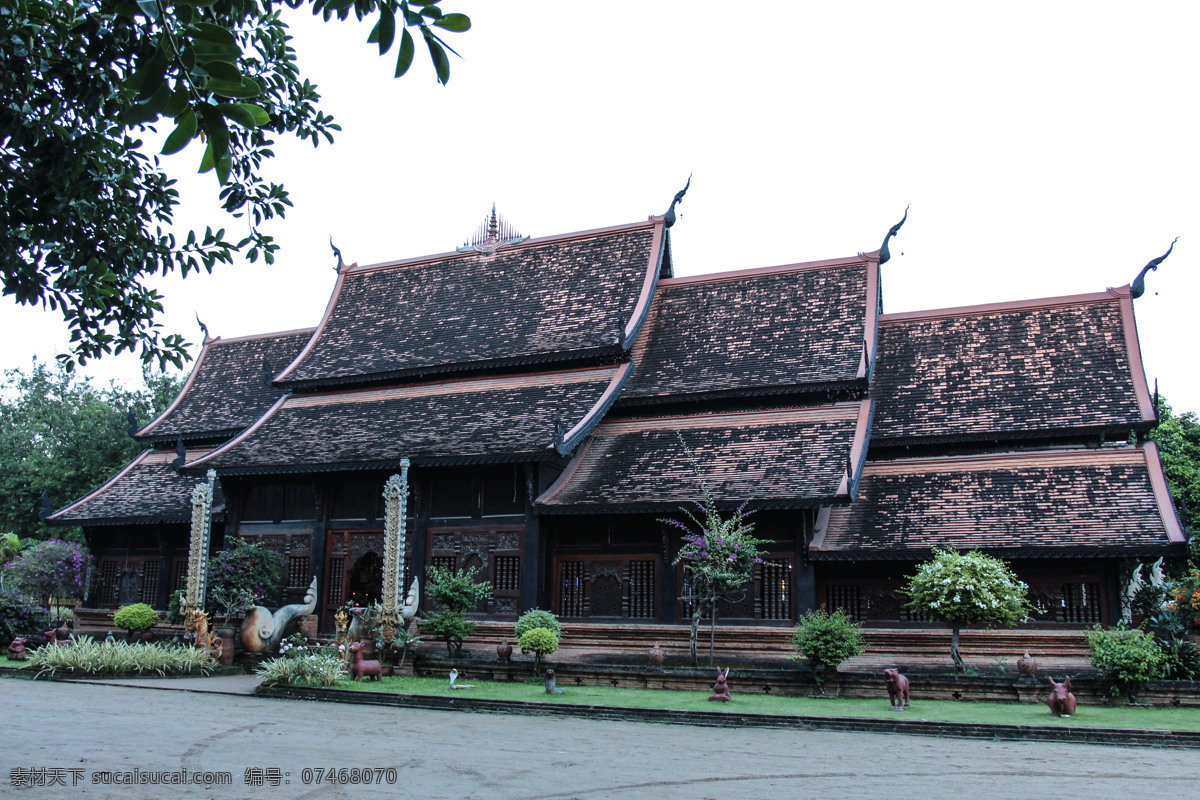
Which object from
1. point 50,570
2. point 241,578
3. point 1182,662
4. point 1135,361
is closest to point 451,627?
point 241,578

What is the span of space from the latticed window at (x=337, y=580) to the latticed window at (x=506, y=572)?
3586 millimetres

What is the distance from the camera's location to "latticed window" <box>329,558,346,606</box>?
65.1 ft

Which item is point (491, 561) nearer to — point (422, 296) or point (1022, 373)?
point (422, 296)

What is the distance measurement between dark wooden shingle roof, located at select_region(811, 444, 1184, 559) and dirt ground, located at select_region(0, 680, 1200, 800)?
5.61 meters

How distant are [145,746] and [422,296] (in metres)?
16.8

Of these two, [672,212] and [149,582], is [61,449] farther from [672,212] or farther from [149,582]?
[672,212]

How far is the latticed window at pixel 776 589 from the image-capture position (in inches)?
664

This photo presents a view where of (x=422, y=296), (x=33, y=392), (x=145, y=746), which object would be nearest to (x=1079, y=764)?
(x=145, y=746)

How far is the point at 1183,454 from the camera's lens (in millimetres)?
31547

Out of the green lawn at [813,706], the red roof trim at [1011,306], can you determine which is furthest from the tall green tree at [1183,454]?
the green lawn at [813,706]

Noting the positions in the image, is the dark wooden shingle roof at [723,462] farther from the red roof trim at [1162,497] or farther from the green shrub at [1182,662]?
the green shrub at [1182,662]

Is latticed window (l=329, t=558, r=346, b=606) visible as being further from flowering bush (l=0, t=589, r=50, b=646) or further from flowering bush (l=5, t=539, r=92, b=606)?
flowering bush (l=5, t=539, r=92, b=606)

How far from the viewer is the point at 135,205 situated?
8352 mm

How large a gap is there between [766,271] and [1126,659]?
490 inches
